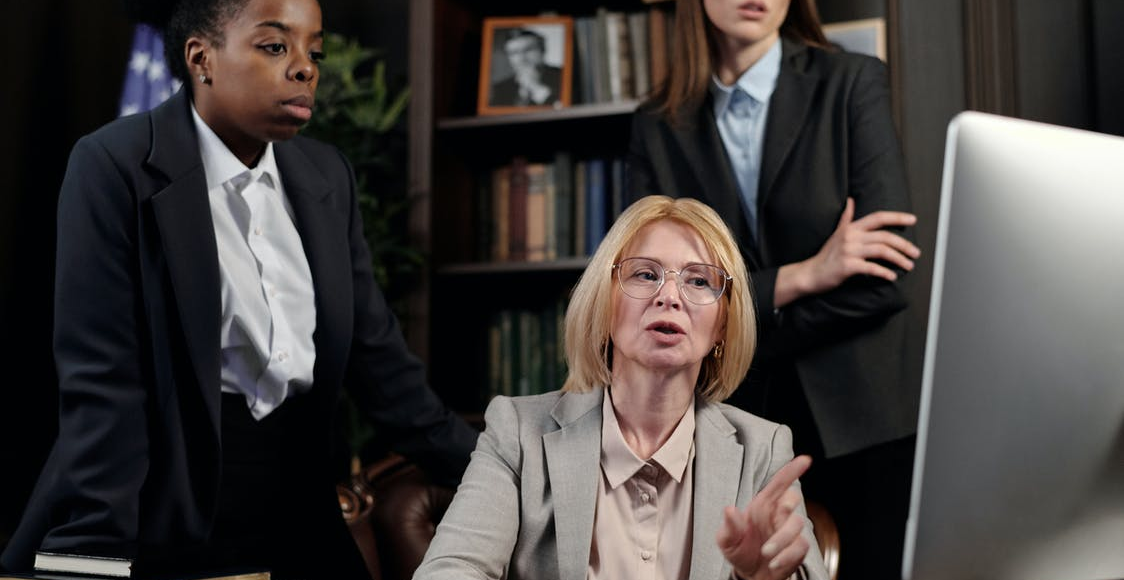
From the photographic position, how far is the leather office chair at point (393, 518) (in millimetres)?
1827

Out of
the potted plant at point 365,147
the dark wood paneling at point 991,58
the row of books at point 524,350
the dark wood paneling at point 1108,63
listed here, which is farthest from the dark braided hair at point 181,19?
the dark wood paneling at point 1108,63

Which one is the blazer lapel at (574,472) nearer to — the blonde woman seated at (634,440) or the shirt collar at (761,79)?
the blonde woman seated at (634,440)

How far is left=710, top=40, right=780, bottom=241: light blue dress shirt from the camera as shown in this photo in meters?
2.02

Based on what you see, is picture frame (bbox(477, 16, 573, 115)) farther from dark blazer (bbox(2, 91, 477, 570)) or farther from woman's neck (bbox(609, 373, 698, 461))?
woman's neck (bbox(609, 373, 698, 461))

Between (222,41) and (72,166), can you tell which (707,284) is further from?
(72,166)

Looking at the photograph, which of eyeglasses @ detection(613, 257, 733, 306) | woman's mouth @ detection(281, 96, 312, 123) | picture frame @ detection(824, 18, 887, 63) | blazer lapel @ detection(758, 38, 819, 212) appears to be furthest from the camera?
picture frame @ detection(824, 18, 887, 63)

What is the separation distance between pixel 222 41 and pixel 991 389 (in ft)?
3.95

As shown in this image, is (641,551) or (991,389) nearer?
(991,389)

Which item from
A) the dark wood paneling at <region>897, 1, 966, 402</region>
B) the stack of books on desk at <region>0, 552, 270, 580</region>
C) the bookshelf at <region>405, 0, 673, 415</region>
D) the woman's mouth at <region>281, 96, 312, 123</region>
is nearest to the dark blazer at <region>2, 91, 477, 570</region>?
the woman's mouth at <region>281, 96, 312, 123</region>

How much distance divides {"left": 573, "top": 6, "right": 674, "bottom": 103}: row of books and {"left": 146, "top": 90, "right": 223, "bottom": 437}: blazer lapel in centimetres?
153

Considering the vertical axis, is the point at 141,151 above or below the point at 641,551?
above

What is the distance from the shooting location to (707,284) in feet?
4.83

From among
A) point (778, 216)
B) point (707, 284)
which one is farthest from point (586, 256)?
point (707, 284)

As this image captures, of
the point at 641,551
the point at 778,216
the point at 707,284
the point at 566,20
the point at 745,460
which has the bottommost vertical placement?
the point at 641,551
